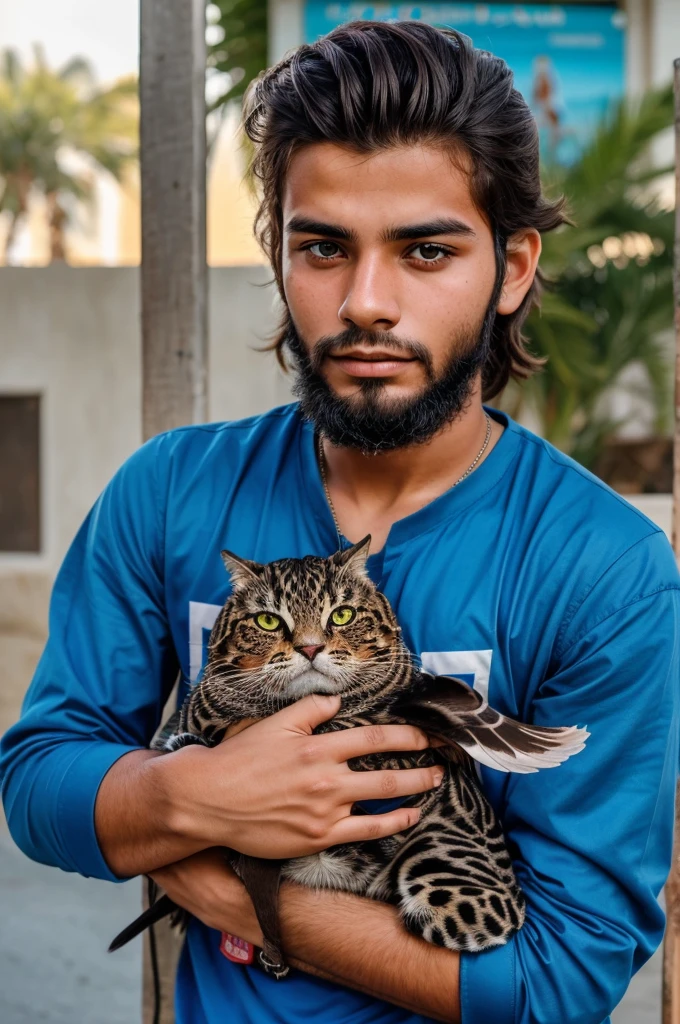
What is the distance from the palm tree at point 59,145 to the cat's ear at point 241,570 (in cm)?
1728

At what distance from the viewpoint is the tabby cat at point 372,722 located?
1.68 metres

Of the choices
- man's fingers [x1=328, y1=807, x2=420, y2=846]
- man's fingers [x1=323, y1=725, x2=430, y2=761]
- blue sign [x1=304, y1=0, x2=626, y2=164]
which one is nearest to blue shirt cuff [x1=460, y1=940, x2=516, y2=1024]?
man's fingers [x1=328, y1=807, x2=420, y2=846]

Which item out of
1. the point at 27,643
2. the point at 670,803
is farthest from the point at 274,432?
the point at 27,643

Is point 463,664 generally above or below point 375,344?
below

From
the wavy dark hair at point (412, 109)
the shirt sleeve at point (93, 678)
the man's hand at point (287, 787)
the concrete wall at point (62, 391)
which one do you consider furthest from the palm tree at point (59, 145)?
the man's hand at point (287, 787)

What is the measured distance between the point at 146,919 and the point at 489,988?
0.65 m

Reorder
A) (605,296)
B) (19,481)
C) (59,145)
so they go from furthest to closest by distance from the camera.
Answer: (59,145), (605,296), (19,481)

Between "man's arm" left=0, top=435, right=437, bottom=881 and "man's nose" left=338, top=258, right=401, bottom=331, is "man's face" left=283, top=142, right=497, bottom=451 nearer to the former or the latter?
"man's nose" left=338, top=258, right=401, bottom=331

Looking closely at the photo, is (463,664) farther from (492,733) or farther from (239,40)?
(239,40)

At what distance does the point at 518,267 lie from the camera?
2105mm

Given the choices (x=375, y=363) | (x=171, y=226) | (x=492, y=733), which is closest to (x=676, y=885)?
(x=492, y=733)

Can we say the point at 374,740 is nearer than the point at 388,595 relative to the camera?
Yes

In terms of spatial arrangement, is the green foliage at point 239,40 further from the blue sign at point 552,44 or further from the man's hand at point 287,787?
the man's hand at point 287,787

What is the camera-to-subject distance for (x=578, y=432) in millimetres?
9609
